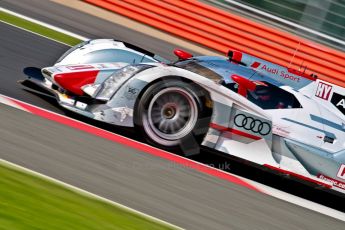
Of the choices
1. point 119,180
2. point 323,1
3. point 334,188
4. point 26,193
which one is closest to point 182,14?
point 323,1

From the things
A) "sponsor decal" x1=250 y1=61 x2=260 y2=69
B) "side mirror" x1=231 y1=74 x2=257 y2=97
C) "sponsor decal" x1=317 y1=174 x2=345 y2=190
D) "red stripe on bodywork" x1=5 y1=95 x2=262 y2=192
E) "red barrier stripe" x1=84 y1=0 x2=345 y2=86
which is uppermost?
"red barrier stripe" x1=84 y1=0 x2=345 y2=86

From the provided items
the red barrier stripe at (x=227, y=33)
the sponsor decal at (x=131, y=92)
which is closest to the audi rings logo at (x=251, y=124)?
the sponsor decal at (x=131, y=92)

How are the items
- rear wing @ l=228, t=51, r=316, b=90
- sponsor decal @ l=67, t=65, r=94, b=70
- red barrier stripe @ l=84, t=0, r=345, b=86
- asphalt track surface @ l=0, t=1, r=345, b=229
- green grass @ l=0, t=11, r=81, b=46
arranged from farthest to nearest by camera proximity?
1. red barrier stripe @ l=84, t=0, r=345, b=86
2. green grass @ l=0, t=11, r=81, b=46
3. rear wing @ l=228, t=51, r=316, b=90
4. sponsor decal @ l=67, t=65, r=94, b=70
5. asphalt track surface @ l=0, t=1, r=345, b=229

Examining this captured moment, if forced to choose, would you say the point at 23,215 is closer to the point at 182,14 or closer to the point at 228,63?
the point at 228,63

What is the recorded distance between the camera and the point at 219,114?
7.39m

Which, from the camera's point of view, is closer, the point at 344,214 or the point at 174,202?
the point at 174,202

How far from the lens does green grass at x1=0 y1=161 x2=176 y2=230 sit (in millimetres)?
4594

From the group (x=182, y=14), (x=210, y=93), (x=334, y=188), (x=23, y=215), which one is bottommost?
(x=23, y=215)

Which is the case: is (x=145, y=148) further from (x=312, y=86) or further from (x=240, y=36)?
(x=240, y=36)

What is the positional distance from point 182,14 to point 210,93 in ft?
20.9

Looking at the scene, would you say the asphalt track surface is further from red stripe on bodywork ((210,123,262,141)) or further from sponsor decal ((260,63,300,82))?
sponsor decal ((260,63,300,82))

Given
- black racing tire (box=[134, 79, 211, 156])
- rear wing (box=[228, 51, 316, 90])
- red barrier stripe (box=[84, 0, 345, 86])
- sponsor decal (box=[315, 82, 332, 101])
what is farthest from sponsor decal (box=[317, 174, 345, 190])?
red barrier stripe (box=[84, 0, 345, 86])

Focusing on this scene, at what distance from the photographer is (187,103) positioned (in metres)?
7.44

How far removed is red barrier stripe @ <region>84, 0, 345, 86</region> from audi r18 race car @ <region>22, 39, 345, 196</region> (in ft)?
18.3
